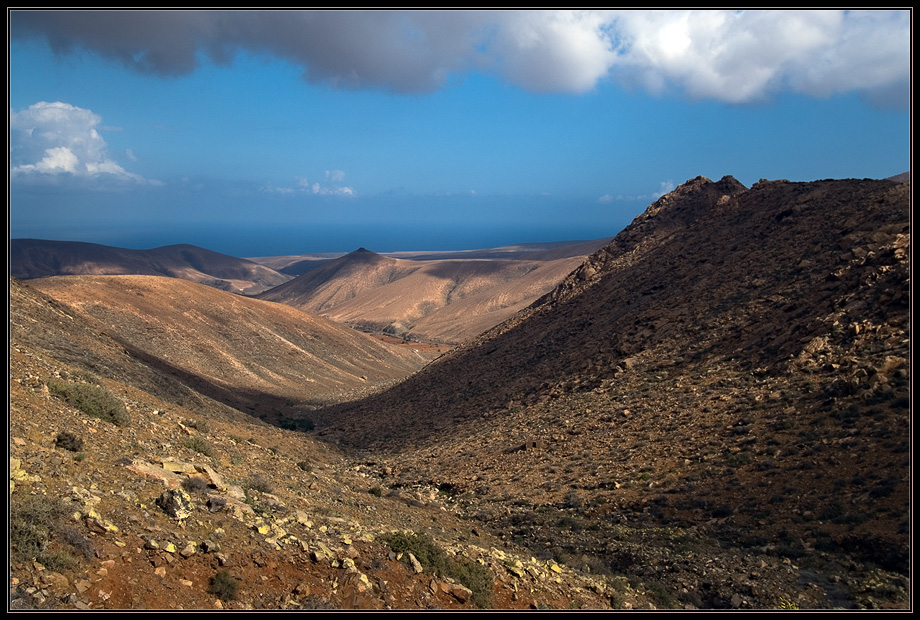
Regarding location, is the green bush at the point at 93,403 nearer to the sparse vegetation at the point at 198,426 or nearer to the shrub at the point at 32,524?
the sparse vegetation at the point at 198,426

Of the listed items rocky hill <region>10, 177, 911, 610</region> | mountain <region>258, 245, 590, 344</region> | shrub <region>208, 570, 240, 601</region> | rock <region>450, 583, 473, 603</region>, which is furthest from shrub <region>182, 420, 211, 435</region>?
mountain <region>258, 245, 590, 344</region>

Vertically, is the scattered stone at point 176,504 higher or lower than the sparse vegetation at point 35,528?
lower

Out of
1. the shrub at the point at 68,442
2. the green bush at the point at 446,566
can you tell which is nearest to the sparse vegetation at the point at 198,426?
the shrub at the point at 68,442

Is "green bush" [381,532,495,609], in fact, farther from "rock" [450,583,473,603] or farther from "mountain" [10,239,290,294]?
"mountain" [10,239,290,294]

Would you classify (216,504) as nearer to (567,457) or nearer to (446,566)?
(446,566)

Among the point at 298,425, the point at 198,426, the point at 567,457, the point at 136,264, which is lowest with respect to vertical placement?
the point at 298,425

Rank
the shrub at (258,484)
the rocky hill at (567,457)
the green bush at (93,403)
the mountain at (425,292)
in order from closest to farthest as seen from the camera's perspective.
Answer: the rocky hill at (567,457) < the shrub at (258,484) < the green bush at (93,403) < the mountain at (425,292)

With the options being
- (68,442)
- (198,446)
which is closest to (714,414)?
(198,446)
